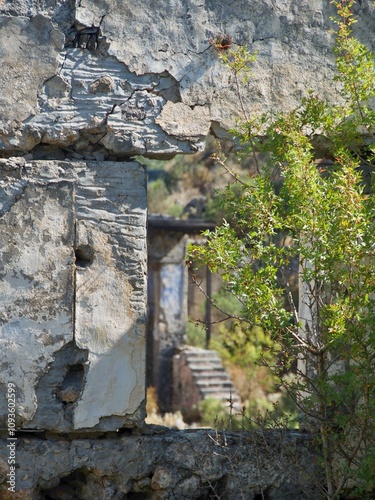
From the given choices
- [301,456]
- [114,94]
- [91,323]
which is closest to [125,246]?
[91,323]

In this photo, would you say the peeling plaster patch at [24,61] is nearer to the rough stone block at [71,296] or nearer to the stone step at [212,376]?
the rough stone block at [71,296]

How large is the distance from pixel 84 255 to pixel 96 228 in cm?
16

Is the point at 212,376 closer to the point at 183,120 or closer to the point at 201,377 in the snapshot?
the point at 201,377

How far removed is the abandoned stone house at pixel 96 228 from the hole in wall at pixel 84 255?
0.01 m

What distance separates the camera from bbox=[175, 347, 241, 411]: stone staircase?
14.5m

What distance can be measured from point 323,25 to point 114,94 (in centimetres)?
128

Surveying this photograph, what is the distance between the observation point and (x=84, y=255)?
14.5 ft

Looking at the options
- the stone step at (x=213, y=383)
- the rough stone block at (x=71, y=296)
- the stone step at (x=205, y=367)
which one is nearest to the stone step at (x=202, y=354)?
the stone step at (x=205, y=367)

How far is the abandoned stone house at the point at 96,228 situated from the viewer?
4332 millimetres

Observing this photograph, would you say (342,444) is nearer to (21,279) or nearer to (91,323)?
(91,323)

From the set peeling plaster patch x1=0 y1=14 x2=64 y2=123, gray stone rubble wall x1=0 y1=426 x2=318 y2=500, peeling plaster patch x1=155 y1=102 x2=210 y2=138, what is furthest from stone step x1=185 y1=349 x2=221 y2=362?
peeling plaster patch x1=0 y1=14 x2=64 y2=123

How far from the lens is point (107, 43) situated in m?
4.43

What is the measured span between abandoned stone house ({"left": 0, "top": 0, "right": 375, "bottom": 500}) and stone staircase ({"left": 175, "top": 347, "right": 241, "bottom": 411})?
9.71 meters

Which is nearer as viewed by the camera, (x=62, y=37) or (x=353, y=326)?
(x=353, y=326)
